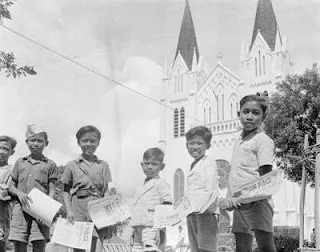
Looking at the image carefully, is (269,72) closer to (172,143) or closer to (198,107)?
(198,107)

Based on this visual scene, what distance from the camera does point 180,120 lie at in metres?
40.7

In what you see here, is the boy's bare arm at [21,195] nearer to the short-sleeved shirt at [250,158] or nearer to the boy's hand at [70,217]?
the boy's hand at [70,217]

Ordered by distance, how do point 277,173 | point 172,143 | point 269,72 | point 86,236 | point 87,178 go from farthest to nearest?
point 172,143
point 269,72
point 87,178
point 86,236
point 277,173

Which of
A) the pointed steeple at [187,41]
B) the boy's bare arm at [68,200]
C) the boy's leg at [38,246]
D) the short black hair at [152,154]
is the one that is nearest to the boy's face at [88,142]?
the boy's bare arm at [68,200]

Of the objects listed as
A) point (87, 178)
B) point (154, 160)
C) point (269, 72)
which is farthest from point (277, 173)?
point (269, 72)

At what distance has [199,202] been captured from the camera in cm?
343

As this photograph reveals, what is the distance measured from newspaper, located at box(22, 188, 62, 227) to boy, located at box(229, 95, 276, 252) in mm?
1397

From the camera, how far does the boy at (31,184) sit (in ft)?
12.7

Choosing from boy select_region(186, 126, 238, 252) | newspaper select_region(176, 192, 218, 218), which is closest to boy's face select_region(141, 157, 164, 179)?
boy select_region(186, 126, 238, 252)

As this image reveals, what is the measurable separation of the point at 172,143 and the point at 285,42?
1215cm

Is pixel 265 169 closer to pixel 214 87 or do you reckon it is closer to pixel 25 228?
pixel 25 228

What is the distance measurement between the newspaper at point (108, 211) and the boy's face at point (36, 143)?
2.37ft

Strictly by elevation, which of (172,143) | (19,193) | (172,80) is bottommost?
(19,193)

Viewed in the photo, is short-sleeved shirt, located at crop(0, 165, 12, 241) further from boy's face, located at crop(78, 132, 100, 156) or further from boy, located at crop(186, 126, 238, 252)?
boy, located at crop(186, 126, 238, 252)
